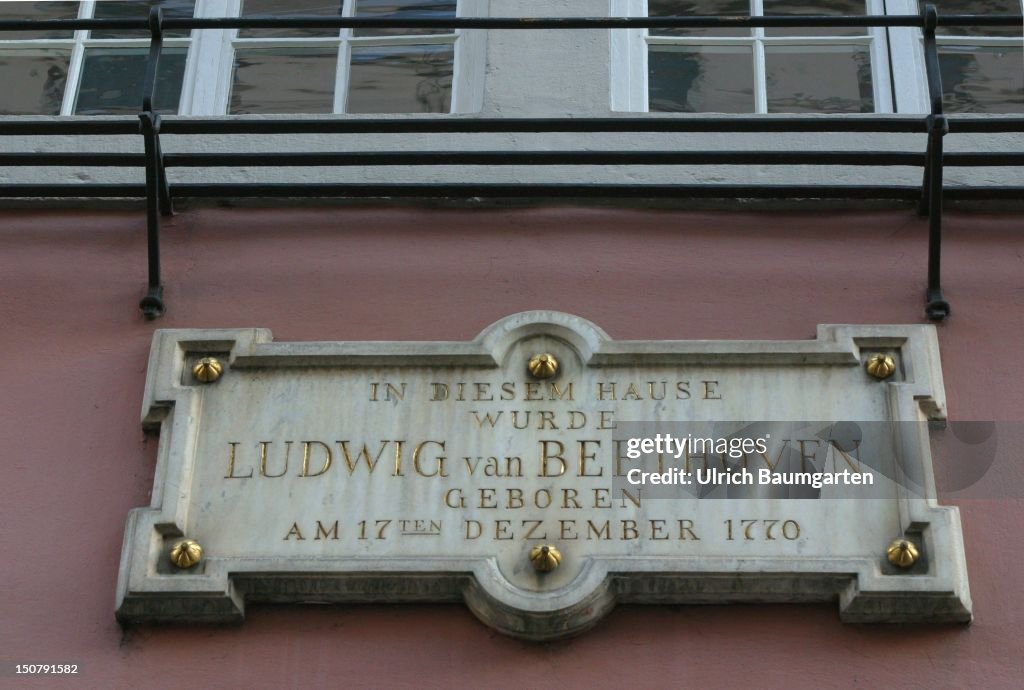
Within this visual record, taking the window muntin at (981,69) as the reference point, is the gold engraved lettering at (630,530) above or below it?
below

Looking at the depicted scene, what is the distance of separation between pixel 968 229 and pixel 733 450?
1.26 metres

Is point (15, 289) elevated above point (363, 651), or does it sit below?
above

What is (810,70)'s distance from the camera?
6516mm

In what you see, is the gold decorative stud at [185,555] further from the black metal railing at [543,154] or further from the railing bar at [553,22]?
the railing bar at [553,22]

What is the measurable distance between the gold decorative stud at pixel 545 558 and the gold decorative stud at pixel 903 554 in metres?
0.92

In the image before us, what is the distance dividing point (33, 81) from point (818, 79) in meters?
2.90

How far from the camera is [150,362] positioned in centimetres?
548

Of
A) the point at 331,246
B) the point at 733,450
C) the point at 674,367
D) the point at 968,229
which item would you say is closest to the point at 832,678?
the point at 733,450

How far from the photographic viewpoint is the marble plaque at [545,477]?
4.96 m

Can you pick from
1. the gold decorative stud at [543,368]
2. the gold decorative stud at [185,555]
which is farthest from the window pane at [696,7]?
the gold decorative stud at [185,555]

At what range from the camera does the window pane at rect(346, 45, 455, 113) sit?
6.48 meters

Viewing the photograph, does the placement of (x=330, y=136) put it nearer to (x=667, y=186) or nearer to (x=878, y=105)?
(x=667, y=186)

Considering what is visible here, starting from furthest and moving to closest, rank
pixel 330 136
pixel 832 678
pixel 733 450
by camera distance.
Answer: pixel 330 136 → pixel 733 450 → pixel 832 678

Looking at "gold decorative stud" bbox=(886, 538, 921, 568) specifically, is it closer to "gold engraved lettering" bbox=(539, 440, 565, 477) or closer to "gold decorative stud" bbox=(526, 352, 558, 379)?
"gold engraved lettering" bbox=(539, 440, 565, 477)
